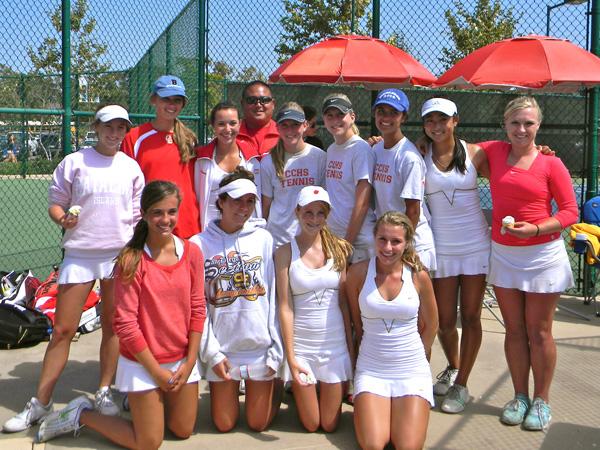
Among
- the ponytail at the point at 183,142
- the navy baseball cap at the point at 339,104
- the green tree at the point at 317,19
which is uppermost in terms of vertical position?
the green tree at the point at 317,19

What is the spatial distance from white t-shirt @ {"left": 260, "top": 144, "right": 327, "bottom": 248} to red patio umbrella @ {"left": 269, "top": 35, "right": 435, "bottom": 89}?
1.73 metres

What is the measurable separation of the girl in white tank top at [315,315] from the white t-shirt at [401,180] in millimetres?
454

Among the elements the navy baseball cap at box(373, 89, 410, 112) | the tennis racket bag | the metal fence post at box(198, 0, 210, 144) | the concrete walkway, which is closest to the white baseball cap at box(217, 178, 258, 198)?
the navy baseball cap at box(373, 89, 410, 112)

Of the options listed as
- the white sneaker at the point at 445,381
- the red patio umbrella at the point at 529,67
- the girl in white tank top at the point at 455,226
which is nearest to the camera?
the girl in white tank top at the point at 455,226

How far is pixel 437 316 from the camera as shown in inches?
157

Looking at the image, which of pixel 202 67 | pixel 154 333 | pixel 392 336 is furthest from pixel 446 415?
pixel 202 67

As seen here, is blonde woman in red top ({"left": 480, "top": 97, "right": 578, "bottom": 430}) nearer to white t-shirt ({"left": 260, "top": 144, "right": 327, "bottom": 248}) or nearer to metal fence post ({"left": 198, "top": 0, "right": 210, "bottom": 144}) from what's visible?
white t-shirt ({"left": 260, "top": 144, "right": 327, "bottom": 248})

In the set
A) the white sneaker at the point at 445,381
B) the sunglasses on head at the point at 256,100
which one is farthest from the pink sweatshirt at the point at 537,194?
the sunglasses on head at the point at 256,100

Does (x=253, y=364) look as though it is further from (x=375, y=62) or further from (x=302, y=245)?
(x=375, y=62)

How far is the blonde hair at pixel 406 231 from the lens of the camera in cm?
373

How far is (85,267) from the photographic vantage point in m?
4.04

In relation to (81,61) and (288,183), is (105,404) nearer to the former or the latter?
A: (288,183)

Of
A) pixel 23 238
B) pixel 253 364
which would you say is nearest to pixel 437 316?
pixel 253 364

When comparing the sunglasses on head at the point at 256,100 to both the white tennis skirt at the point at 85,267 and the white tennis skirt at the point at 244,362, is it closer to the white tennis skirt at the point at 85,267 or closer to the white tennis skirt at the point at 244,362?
the white tennis skirt at the point at 85,267
